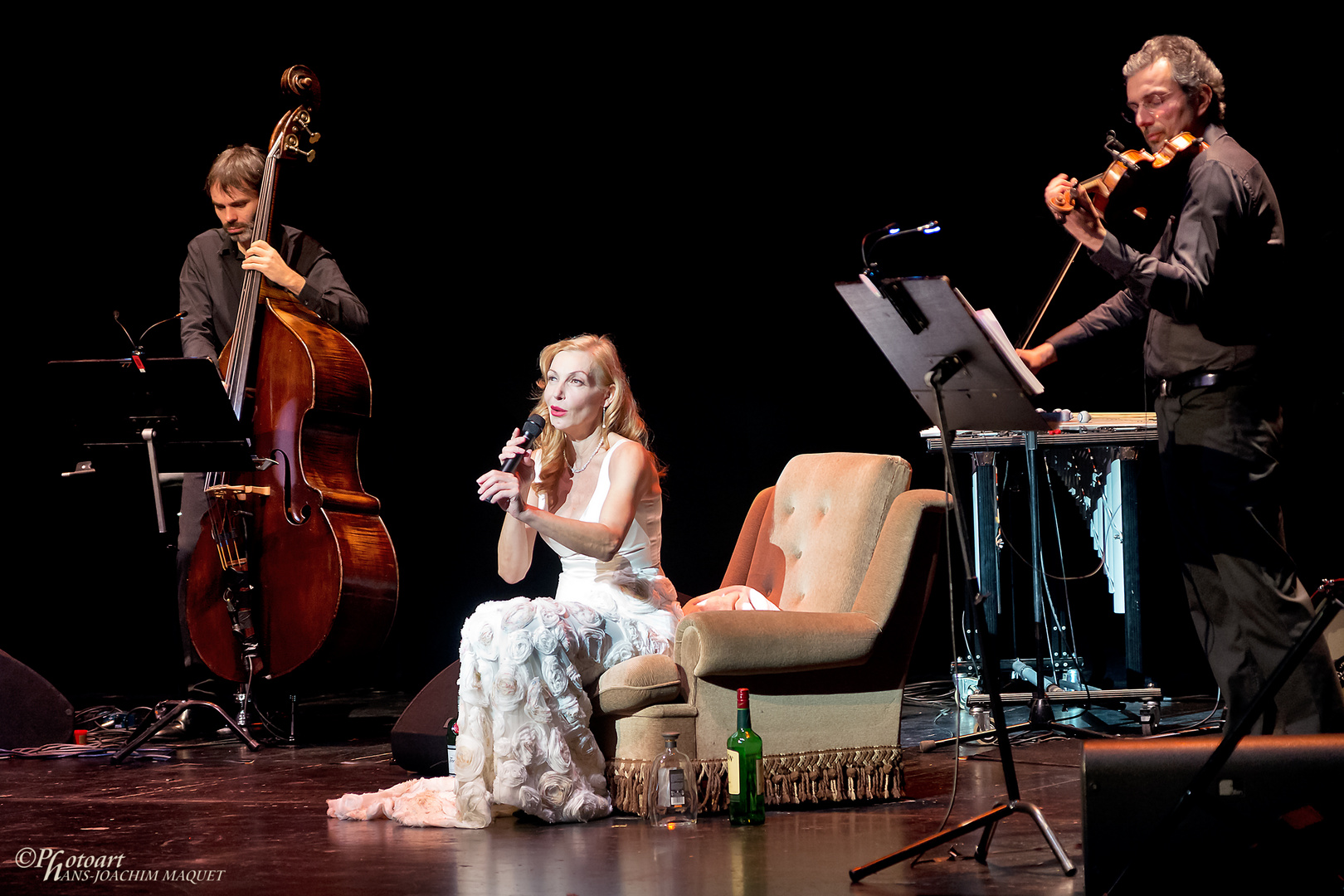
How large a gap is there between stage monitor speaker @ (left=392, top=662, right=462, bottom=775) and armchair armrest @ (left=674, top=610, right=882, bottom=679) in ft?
2.81

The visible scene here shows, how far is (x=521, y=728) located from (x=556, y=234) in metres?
3.39

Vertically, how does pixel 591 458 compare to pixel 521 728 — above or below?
above

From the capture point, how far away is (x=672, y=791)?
297cm

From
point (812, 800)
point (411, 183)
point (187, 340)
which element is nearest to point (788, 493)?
point (812, 800)

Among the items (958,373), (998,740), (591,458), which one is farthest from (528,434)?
(998,740)

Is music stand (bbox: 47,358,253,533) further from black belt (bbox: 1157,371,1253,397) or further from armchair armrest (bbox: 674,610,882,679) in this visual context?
black belt (bbox: 1157,371,1253,397)

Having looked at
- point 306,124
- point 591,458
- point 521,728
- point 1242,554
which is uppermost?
point 306,124

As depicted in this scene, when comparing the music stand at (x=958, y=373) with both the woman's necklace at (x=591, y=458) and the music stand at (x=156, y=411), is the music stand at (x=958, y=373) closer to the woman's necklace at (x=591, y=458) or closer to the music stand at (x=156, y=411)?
the woman's necklace at (x=591, y=458)

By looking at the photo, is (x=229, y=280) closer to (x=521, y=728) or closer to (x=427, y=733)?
(x=427, y=733)

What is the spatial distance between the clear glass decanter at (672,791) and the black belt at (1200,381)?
1.49m

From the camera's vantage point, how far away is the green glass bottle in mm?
2928

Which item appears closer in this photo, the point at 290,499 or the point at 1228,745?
the point at 1228,745

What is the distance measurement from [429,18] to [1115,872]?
4.85m

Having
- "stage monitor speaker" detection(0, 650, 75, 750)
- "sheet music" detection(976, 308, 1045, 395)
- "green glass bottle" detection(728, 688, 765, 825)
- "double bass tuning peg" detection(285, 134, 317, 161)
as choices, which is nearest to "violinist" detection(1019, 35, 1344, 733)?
"sheet music" detection(976, 308, 1045, 395)
